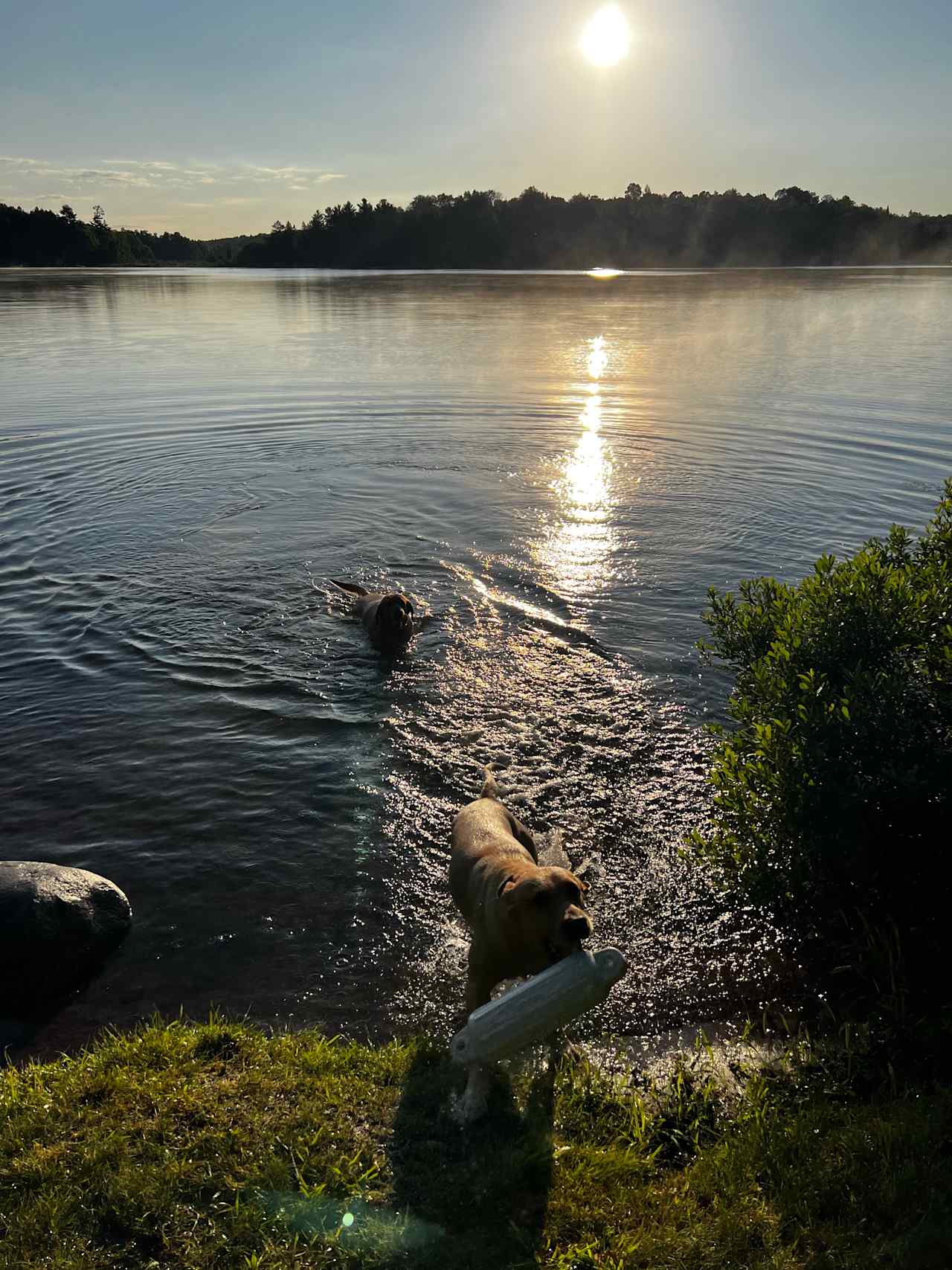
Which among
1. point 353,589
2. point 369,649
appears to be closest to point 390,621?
point 369,649

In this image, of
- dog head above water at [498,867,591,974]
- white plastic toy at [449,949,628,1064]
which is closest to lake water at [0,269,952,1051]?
dog head above water at [498,867,591,974]

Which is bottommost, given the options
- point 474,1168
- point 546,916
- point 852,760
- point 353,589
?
point 474,1168

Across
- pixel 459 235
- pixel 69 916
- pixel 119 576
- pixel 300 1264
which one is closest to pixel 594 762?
pixel 69 916

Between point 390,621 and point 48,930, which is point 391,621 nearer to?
point 390,621

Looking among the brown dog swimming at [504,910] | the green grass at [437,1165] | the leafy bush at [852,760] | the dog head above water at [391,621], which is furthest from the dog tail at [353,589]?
the green grass at [437,1165]

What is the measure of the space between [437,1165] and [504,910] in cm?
129

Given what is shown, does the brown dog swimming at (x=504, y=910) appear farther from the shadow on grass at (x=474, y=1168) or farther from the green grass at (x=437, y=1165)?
the green grass at (x=437, y=1165)

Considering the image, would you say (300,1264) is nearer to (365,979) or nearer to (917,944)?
(365,979)

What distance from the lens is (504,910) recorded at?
4926mm

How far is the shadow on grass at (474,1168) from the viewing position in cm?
398

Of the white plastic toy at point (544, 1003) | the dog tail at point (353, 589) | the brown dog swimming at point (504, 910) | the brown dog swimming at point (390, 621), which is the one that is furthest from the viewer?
the dog tail at point (353, 589)

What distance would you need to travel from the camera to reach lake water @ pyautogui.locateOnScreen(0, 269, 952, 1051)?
21.5ft

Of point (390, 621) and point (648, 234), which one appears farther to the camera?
point (648, 234)

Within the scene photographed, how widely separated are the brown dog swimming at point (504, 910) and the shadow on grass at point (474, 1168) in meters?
0.17
